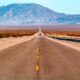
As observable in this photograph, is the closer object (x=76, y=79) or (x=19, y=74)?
(x=76, y=79)

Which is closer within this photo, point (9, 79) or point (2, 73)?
point (9, 79)

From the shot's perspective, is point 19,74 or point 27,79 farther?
point 19,74

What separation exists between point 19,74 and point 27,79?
1250mm

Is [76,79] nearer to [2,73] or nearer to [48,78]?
[48,78]

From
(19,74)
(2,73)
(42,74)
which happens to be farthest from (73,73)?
(2,73)

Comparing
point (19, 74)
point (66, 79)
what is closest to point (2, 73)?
point (19, 74)

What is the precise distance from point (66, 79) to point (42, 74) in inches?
59.8

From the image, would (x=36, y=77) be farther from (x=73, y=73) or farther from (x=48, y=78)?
(x=73, y=73)

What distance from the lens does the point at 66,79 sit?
10.0 m

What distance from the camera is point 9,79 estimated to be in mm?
10188

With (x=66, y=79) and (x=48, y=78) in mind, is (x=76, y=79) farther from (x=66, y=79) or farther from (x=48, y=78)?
(x=48, y=78)

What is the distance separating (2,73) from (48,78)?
7.79ft

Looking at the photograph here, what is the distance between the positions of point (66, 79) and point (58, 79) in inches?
11.6

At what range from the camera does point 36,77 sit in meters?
10.5
